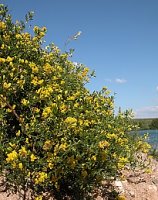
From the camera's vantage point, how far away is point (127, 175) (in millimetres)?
10906

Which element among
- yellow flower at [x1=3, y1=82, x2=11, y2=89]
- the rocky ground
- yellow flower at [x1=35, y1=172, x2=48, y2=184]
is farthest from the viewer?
the rocky ground

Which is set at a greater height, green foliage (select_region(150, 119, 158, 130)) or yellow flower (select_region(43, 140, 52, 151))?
green foliage (select_region(150, 119, 158, 130))

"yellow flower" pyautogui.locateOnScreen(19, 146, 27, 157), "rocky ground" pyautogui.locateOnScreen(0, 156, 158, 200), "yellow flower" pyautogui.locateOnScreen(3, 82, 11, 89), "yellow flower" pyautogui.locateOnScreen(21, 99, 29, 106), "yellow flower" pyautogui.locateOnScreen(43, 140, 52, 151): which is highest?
"yellow flower" pyautogui.locateOnScreen(3, 82, 11, 89)

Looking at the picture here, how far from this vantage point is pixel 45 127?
6328 mm

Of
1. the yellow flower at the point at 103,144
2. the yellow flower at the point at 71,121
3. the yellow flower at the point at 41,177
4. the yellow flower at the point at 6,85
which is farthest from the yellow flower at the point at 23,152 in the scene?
the yellow flower at the point at 103,144

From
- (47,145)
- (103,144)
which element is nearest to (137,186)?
(103,144)

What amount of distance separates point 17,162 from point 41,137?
83 centimetres

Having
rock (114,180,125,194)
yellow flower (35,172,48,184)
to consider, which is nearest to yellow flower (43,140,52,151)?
yellow flower (35,172,48,184)

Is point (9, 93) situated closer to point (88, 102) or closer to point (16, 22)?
point (88, 102)

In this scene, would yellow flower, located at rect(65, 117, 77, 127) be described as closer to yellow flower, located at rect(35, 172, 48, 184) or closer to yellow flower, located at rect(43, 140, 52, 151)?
yellow flower, located at rect(43, 140, 52, 151)

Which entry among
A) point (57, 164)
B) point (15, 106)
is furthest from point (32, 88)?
point (57, 164)

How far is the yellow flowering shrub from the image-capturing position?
6.25 meters

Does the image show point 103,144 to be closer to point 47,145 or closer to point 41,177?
point 47,145

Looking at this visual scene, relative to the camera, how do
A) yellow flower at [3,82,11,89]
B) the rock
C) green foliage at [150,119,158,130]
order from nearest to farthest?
yellow flower at [3,82,11,89]
the rock
green foliage at [150,119,158,130]
